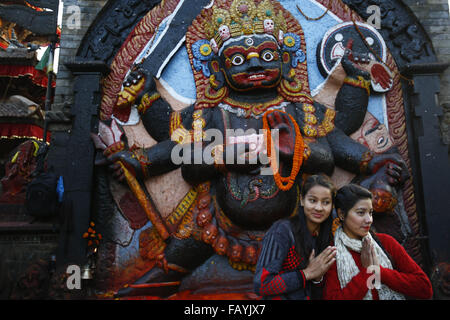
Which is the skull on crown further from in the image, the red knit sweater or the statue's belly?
the red knit sweater

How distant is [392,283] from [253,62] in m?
3.66

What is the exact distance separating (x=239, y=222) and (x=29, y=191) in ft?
10.8

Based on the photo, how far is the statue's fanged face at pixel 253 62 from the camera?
5.64m

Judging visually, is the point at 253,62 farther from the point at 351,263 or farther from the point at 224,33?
the point at 351,263

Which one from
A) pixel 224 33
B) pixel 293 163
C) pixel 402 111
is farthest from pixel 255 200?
pixel 402 111

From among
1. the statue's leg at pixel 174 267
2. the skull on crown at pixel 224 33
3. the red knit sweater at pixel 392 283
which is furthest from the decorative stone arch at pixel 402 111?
the red knit sweater at pixel 392 283

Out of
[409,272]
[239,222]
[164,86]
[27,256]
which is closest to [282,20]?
[164,86]

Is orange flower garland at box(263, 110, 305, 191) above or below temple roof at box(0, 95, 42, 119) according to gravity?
below

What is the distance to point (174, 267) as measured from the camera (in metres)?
5.32

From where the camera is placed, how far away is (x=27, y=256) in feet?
18.6

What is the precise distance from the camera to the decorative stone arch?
18.1 feet

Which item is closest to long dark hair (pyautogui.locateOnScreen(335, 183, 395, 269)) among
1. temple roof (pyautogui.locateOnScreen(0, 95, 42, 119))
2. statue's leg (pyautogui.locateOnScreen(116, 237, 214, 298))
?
statue's leg (pyautogui.locateOnScreen(116, 237, 214, 298))

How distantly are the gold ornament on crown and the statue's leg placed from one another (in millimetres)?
3232
